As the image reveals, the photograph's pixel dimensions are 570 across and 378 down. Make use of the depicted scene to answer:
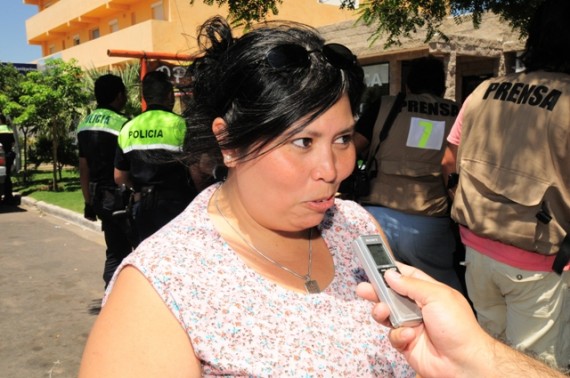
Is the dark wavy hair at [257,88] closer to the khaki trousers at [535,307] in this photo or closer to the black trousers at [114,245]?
the khaki trousers at [535,307]

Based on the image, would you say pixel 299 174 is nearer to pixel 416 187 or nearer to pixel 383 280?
pixel 383 280

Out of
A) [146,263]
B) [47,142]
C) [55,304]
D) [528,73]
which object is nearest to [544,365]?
[146,263]

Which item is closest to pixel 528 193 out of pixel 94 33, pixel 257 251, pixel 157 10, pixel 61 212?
pixel 257 251

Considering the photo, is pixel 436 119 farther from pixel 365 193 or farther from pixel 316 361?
pixel 316 361

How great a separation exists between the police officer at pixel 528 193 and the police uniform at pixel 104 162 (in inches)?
122

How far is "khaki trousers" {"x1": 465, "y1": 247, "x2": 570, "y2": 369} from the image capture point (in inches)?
94.7

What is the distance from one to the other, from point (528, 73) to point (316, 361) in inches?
73.7

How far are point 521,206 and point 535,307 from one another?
482 millimetres

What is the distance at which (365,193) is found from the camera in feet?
12.0

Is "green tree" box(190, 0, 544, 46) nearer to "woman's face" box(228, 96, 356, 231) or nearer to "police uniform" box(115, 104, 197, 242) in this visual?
"police uniform" box(115, 104, 197, 242)

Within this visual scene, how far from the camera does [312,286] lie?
1508mm

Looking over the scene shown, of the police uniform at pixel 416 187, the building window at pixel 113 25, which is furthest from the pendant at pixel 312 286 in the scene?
the building window at pixel 113 25

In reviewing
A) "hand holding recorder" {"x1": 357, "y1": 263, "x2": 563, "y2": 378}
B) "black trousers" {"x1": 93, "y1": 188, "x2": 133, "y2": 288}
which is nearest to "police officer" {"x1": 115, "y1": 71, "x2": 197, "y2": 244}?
"black trousers" {"x1": 93, "y1": 188, "x2": 133, "y2": 288}

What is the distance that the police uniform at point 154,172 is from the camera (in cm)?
392
